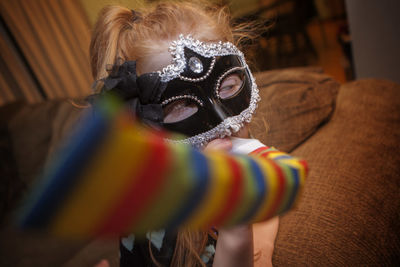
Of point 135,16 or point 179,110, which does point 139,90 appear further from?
point 135,16

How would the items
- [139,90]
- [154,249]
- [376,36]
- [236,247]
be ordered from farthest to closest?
[376,36]
[154,249]
[139,90]
[236,247]

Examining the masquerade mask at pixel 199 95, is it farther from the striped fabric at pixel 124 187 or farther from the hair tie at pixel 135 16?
the striped fabric at pixel 124 187

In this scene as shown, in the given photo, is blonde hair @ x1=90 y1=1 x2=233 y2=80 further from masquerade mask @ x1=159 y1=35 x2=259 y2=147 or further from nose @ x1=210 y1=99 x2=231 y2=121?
nose @ x1=210 y1=99 x2=231 y2=121

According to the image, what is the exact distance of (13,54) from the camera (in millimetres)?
1957

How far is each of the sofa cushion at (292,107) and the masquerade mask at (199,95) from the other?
383 millimetres

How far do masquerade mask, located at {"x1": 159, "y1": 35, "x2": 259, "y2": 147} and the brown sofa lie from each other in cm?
26

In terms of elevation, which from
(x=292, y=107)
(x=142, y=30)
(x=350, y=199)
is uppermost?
(x=142, y=30)

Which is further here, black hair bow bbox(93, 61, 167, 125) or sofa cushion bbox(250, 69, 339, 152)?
sofa cushion bbox(250, 69, 339, 152)

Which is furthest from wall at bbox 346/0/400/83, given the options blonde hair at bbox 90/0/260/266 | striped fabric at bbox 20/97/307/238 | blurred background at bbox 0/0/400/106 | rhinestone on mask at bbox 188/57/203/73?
striped fabric at bbox 20/97/307/238

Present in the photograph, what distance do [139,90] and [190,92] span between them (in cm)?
12

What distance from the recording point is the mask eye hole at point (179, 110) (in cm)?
57

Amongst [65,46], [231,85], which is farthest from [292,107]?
[65,46]

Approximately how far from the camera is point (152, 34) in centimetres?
59

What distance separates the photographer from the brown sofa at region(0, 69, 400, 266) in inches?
26.5
